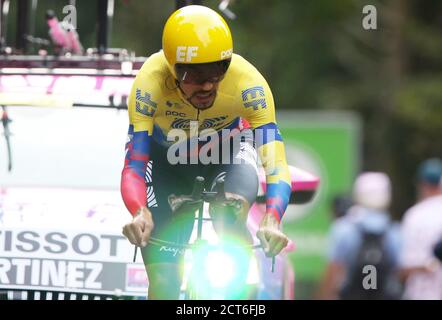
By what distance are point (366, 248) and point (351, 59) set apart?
48.3 feet

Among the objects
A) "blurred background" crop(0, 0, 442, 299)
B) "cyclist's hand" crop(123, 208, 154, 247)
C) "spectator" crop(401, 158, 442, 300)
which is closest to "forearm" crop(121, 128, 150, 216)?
"cyclist's hand" crop(123, 208, 154, 247)

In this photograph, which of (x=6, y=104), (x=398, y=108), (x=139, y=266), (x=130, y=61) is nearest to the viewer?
(x=139, y=266)

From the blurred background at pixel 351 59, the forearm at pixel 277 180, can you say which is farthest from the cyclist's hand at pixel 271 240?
the blurred background at pixel 351 59

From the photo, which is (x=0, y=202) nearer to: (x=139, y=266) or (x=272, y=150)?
(x=139, y=266)

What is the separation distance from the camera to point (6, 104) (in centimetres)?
766

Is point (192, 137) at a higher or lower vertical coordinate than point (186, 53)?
lower

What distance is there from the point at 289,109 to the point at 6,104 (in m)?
18.0

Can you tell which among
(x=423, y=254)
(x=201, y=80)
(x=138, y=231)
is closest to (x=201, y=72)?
(x=201, y=80)

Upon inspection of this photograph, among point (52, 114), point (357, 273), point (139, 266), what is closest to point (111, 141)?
point (52, 114)

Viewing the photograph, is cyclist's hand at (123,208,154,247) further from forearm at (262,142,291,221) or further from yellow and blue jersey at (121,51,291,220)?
forearm at (262,142,291,221)

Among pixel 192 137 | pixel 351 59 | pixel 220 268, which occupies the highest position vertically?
pixel 351 59

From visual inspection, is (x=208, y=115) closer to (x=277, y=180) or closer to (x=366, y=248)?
(x=277, y=180)

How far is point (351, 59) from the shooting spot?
25703 millimetres
